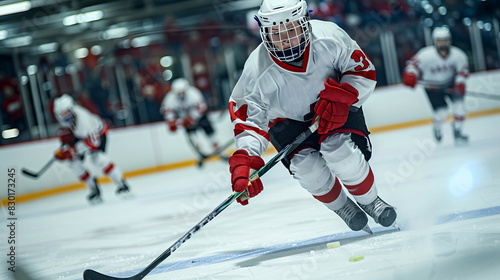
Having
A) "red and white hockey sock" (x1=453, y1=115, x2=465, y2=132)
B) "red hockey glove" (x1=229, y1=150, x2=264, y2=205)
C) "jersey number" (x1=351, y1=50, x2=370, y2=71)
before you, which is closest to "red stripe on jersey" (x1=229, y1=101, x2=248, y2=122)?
"red hockey glove" (x1=229, y1=150, x2=264, y2=205)

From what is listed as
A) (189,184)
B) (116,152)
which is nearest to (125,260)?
(189,184)

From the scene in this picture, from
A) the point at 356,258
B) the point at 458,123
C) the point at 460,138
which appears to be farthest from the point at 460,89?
the point at 356,258

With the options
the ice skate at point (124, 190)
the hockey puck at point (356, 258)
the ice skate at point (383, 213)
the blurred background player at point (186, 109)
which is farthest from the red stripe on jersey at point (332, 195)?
the blurred background player at point (186, 109)

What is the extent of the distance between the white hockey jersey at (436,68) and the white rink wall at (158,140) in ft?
4.21

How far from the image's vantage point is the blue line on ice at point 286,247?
265 cm

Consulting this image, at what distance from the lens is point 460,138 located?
598 centimetres

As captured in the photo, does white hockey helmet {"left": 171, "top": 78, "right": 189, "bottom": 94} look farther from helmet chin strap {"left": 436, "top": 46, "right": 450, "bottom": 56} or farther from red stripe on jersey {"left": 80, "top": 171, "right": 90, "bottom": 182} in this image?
helmet chin strap {"left": 436, "top": 46, "right": 450, "bottom": 56}

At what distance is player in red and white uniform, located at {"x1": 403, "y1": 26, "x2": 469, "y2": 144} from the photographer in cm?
648

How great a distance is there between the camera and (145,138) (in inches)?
327

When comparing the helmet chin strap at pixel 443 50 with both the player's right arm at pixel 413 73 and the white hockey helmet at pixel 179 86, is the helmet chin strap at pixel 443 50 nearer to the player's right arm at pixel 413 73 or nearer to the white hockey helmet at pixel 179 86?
the player's right arm at pixel 413 73

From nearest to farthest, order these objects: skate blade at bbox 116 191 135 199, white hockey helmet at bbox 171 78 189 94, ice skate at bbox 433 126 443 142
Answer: skate blade at bbox 116 191 135 199 → ice skate at bbox 433 126 443 142 → white hockey helmet at bbox 171 78 189 94

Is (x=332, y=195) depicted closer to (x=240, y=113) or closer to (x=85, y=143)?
(x=240, y=113)

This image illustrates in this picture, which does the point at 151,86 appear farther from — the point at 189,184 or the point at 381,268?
the point at 381,268

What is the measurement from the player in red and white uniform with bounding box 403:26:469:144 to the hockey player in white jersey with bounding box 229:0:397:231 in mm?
4114
